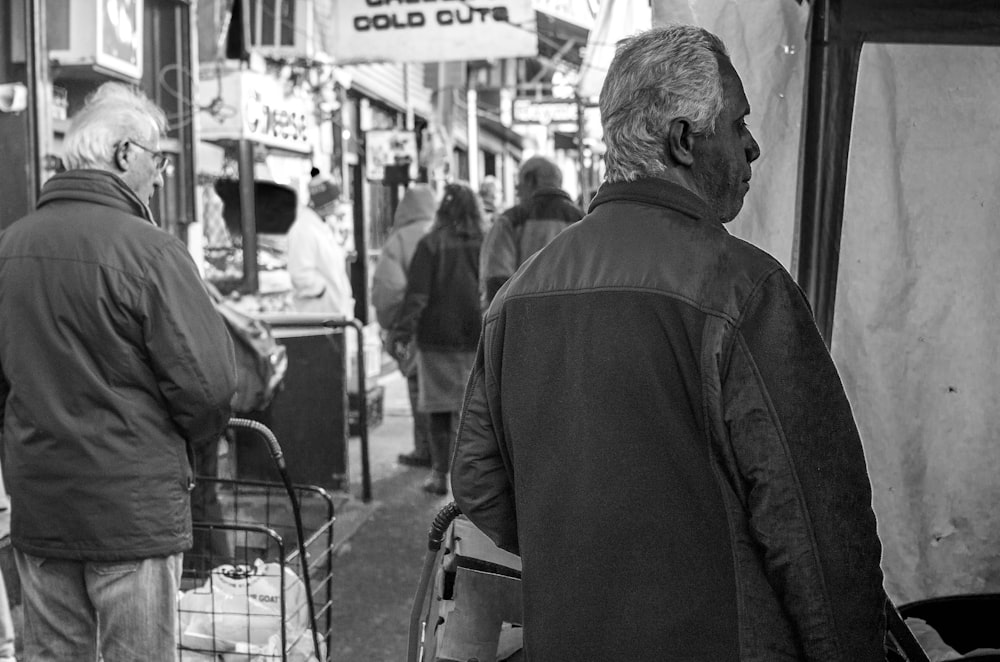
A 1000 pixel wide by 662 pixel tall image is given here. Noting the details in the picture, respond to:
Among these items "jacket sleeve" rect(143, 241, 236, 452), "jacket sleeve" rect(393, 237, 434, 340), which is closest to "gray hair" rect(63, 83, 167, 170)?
"jacket sleeve" rect(143, 241, 236, 452)

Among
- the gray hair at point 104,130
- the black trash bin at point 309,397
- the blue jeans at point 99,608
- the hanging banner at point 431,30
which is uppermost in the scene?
the hanging banner at point 431,30

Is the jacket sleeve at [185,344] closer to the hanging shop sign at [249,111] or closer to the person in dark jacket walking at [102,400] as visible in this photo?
the person in dark jacket walking at [102,400]

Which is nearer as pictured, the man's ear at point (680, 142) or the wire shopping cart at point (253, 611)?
the man's ear at point (680, 142)

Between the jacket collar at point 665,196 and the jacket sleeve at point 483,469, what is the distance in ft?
1.43

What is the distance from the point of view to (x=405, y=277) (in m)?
8.51

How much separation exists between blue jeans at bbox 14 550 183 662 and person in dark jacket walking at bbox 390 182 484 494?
4575mm

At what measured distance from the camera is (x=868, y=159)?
12.0 ft

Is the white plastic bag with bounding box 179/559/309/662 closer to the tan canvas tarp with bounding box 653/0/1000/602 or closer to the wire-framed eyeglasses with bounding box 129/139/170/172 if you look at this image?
the wire-framed eyeglasses with bounding box 129/139/170/172

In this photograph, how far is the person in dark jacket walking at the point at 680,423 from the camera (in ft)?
6.30

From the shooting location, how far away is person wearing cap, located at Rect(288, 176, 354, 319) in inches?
332

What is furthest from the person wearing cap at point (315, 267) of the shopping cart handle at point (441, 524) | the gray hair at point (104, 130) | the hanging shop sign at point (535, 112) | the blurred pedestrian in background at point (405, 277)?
the hanging shop sign at point (535, 112)

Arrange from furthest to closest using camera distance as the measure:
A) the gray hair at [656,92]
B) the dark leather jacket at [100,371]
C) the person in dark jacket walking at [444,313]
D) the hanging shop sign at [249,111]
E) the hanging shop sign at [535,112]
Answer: the hanging shop sign at [535,112] → the hanging shop sign at [249,111] → the person in dark jacket walking at [444,313] → the dark leather jacket at [100,371] → the gray hair at [656,92]

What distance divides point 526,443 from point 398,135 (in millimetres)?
11917

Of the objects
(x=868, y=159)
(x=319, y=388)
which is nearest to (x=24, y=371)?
(x=868, y=159)
